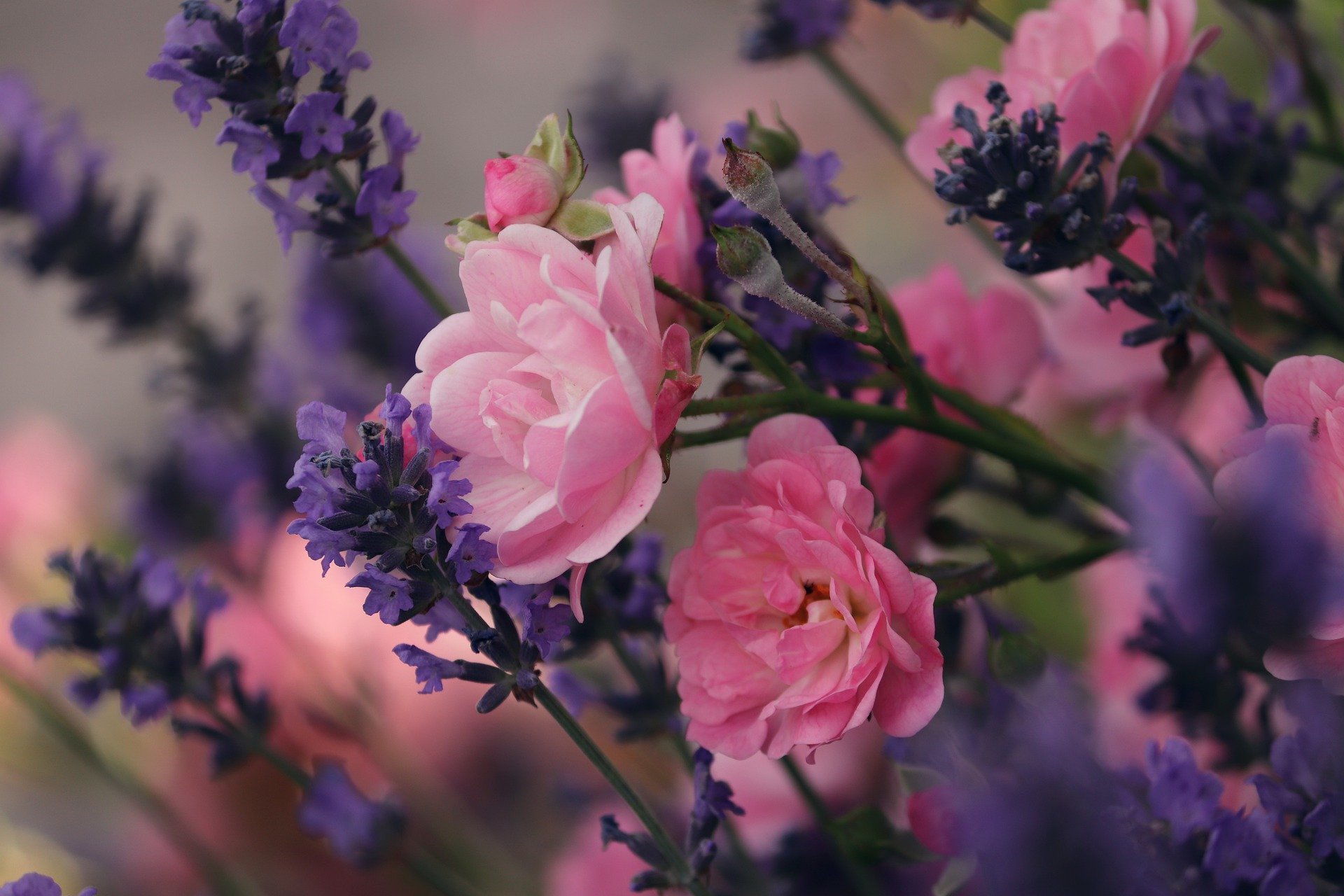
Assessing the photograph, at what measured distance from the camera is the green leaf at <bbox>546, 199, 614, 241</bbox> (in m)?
0.25

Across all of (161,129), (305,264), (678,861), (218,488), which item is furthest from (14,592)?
(161,129)

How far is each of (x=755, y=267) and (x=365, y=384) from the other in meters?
0.45

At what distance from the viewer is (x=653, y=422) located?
23 cm

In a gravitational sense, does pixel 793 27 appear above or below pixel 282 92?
below

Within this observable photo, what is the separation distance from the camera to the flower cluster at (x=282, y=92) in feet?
0.93

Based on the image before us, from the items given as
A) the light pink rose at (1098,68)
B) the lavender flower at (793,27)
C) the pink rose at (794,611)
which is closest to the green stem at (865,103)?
the lavender flower at (793,27)

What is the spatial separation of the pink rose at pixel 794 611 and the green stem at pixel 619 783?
0.06 ft

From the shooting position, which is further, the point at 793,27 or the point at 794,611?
the point at 793,27

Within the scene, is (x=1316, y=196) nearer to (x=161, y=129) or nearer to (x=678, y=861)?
(x=678, y=861)

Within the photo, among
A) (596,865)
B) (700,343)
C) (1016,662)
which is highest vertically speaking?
(700,343)

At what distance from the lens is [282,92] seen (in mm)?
286

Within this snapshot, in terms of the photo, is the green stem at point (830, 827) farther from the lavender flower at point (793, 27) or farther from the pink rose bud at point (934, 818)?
the lavender flower at point (793, 27)

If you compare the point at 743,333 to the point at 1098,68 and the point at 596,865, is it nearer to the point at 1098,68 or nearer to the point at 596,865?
the point at 1098,68

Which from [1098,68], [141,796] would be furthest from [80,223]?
[1098,68]
